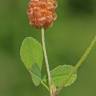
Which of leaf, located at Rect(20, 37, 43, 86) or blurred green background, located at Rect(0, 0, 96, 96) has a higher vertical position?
leaf, located at Rect(20, 37, 43, 86)

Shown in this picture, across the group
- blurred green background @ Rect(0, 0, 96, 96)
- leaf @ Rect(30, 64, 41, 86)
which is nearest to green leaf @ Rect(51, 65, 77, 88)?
leaf @ Rect(30, 64, 41, 86)

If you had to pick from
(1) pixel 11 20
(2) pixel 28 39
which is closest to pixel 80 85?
(1) pixel 11 20

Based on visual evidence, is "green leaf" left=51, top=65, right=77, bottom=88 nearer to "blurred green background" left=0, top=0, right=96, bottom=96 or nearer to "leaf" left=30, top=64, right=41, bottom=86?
"leaf" left=30, top=64, right=41, bottom=86

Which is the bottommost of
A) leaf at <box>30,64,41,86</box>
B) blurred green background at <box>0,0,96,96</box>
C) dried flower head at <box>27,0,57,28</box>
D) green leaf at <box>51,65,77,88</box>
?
blurred green background at <box>0,0,96,96</box>

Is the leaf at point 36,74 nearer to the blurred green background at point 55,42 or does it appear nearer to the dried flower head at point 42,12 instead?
the dried flower head at point 42,12

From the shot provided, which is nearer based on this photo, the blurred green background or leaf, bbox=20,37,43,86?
leaf, bbox=20,37,43,86

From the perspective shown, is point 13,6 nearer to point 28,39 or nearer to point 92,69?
point 92,69

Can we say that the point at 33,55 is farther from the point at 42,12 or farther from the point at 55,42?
the point at 55,42

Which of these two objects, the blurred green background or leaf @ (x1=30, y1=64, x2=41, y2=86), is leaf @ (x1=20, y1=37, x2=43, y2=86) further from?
the blurred green background
